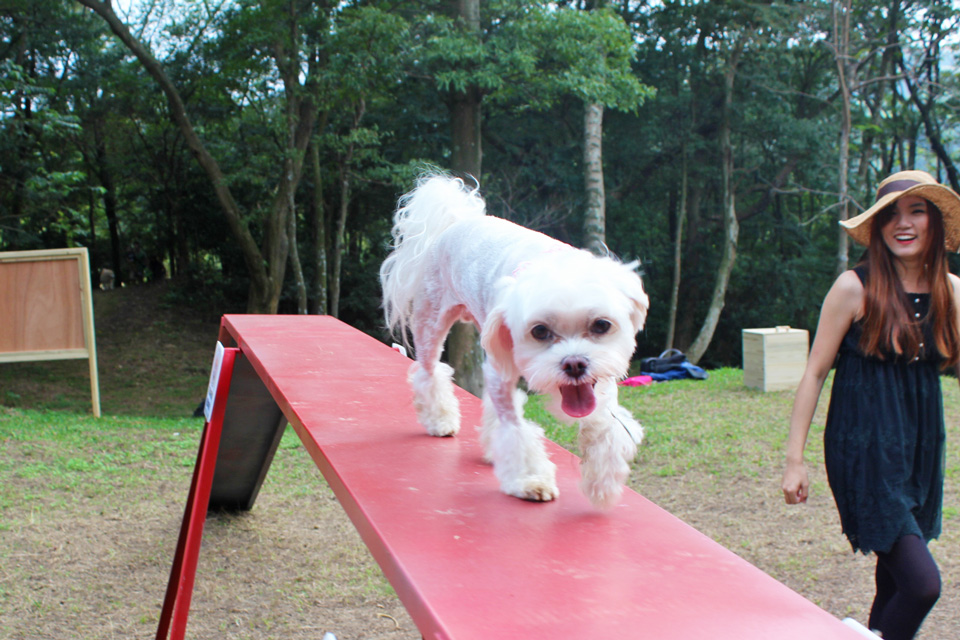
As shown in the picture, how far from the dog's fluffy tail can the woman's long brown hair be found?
1381mm

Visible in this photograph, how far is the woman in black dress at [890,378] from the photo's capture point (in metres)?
2.44

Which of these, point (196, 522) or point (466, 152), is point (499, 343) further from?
point (466, 152)

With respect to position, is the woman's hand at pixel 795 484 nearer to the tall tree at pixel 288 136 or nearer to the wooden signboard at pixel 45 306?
the wooden signboard at pixel 45 306

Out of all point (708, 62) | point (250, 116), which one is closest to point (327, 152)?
point (250, 116)

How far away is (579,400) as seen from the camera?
1794 mm

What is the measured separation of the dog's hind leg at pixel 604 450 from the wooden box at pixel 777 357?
7.51 metres

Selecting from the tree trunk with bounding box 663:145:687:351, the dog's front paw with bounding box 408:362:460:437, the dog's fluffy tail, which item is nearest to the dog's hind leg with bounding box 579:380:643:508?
the dog's front paw with bounding box 408:362:460:437

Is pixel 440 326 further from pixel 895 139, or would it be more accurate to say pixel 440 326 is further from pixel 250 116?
pixel 895 139

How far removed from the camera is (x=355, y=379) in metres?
3.41

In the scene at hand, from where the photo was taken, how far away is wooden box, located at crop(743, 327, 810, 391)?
895cm

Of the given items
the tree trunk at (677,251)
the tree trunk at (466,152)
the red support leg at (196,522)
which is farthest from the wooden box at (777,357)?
the tree trunk at (677,251)

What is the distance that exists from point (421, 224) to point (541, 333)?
1.28 m

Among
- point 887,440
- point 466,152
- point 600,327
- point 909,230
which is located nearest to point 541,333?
point 600,327

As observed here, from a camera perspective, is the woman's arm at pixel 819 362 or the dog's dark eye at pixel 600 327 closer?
the dog's dark eye at pixel 600 327
